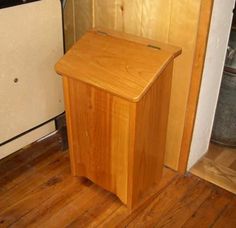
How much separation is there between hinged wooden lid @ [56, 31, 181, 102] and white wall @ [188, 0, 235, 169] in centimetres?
21

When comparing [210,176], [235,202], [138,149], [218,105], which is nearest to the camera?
[138,149]

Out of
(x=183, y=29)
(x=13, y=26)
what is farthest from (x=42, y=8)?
(x=183, y=29)

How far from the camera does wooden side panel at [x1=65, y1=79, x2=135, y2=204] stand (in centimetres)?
140

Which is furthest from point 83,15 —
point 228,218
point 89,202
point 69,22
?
point 228,218

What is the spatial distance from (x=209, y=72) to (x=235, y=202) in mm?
646

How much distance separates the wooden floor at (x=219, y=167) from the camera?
71.2 inches

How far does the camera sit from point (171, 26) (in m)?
1.53

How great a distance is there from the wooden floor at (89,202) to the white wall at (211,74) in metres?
0.19

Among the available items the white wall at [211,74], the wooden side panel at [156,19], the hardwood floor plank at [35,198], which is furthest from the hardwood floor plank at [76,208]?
the wooden side panel at [156,19]

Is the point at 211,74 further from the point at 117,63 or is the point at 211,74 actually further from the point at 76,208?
the point at 76,208

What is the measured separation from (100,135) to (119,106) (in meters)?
0.21

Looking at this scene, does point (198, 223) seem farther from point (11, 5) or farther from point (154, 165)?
point (11, 5)

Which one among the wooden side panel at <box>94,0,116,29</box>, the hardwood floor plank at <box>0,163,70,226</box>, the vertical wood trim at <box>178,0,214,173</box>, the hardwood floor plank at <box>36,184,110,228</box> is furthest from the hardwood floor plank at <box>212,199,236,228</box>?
the wooden side panel at <box>94,0,116,29</box>

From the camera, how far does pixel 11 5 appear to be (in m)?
1.46
